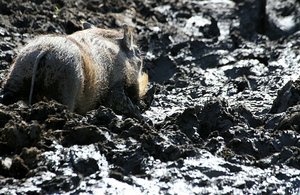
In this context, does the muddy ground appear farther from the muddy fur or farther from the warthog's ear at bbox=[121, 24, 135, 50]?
the warthog's ear at bbox=[121, 24, 135, 50]

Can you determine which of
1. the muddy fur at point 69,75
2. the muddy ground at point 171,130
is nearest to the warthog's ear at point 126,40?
the muddy ground at point 171,130

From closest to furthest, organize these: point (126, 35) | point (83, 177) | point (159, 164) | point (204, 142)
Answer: point (83, 177) → point (159, 164) → point (204, 142) → point (126, 35)

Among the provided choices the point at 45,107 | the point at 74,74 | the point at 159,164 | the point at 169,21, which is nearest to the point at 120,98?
the point at 74,74

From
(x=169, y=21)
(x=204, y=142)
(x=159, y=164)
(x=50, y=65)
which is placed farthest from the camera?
(x=169, y=21)

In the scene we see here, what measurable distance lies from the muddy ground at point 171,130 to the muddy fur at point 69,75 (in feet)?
0.84

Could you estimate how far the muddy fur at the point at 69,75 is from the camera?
5.99 m

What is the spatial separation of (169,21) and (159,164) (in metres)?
6.02

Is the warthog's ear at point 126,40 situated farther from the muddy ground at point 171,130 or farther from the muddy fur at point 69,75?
the muddy fur at point 69,75

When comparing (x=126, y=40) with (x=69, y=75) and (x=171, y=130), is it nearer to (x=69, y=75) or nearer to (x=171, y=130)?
(x=69, y=75)

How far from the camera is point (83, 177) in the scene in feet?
15.4

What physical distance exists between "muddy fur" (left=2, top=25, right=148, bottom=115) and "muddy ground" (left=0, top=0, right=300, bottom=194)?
255 millimetres

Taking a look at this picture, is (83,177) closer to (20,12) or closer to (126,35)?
(126,35)

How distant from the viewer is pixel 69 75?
6.03 meters

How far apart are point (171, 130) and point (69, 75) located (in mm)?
968
